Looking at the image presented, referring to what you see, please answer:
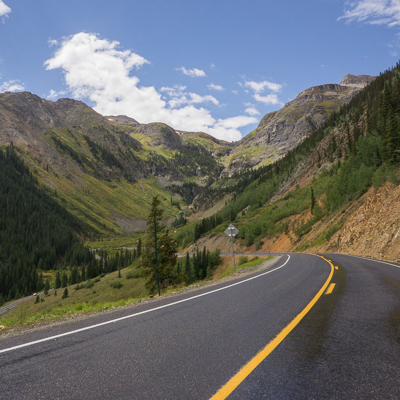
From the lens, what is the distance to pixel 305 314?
6.00 metres

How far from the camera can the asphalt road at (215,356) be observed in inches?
116

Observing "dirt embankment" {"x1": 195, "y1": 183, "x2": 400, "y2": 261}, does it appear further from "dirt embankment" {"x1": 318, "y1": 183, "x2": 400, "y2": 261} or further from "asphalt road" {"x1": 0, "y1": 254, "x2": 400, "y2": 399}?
"asphalt road" {"x1": 0, "y1": 254, "x2": 400, "y2": 399}

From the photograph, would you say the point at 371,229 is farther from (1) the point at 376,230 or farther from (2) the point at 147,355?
(2) the point at 147,355

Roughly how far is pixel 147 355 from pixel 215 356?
1144 mm

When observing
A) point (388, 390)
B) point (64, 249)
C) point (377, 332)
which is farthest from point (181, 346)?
point (64, 249)

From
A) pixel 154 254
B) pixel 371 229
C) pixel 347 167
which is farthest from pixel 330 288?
pixel 347 167

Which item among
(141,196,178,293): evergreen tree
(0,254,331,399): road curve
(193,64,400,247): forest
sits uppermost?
(193,64,400,247): forest

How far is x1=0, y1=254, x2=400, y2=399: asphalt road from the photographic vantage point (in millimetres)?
2945

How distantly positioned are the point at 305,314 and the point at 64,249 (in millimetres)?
164674

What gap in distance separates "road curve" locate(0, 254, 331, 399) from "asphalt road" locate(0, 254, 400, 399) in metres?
0.02

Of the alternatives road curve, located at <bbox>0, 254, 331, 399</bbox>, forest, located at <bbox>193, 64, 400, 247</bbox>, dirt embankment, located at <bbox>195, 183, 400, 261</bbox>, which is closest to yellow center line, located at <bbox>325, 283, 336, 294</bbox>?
road curve, located at <bbox>0, 254, 331, 399</bbox>

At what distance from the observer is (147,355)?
403 centimetres

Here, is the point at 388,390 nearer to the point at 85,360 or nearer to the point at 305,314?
the point at 305,314

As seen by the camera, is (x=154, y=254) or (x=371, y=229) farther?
(x=154, y=254)
